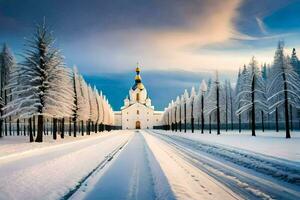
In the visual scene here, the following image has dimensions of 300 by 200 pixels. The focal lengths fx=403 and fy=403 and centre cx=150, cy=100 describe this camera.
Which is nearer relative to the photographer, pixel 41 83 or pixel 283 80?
pixel 41 83

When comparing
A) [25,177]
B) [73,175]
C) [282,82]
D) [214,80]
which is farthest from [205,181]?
[214,80]

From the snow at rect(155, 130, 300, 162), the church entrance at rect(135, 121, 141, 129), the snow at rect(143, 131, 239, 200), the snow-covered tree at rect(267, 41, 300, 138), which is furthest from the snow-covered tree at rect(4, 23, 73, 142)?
the church entrance at rect(135, 121, 141, 129)

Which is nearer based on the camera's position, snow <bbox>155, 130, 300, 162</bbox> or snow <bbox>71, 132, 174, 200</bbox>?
snow <bbox>71, 132, 174, 200</bbox>

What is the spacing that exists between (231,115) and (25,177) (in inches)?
3688

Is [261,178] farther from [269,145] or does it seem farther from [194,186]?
[269,145]

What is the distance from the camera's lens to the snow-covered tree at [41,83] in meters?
40.7

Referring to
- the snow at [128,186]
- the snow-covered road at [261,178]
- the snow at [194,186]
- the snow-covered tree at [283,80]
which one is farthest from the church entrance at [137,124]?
the snow at [194,186]

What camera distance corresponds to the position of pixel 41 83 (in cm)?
4197

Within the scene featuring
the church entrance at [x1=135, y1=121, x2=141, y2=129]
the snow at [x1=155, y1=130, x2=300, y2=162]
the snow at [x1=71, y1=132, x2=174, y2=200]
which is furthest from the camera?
the church entrance at [x1=135, y1=121, x2=141, y2=129]

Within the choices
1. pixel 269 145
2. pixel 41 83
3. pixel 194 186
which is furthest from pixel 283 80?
pixel 194 186

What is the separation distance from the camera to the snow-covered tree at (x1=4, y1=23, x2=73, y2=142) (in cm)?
4069

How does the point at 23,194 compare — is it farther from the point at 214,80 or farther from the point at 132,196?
the point at 214,80

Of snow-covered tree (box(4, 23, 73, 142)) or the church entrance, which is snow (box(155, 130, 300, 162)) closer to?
snow-covered tree (box(4, 23, 73, 142))

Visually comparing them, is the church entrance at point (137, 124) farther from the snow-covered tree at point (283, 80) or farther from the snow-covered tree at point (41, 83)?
the snow-covered tree at point (41, 83)
